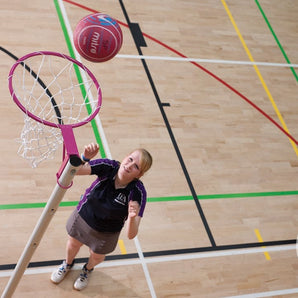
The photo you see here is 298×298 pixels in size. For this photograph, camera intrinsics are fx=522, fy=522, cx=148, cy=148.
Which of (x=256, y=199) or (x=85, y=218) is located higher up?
(x=85, y=218)

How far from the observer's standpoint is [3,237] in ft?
17.9

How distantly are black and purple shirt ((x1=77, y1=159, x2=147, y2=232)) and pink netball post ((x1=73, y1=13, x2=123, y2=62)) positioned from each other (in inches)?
43.0

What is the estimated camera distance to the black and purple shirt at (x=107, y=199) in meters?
4.53

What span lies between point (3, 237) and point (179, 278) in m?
1.95

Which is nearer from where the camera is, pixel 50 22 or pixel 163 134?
pixel 163 134

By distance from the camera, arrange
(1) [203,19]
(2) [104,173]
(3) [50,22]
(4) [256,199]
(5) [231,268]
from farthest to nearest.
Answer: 1. (1) [203,19]
2. (3) [50,22]
3. (4) [256,199]
4. (5) [231,268]
5. (2) [104,173]

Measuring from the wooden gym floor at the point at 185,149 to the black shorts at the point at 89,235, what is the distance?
678 mm

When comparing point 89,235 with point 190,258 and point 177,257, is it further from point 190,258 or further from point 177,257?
point 190,258

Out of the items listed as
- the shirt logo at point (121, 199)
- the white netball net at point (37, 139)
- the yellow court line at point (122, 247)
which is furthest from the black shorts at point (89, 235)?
the yellow court line at point (122, 247)

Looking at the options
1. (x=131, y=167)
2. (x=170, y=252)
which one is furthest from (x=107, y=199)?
(x=170, y=252)

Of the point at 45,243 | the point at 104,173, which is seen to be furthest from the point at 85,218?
the point at 45,243

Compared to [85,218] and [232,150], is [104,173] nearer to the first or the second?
[85,218]

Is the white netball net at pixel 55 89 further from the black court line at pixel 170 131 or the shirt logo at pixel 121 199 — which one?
the shirt logo at pixel 121 199

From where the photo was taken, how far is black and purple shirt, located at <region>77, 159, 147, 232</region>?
453 cm
